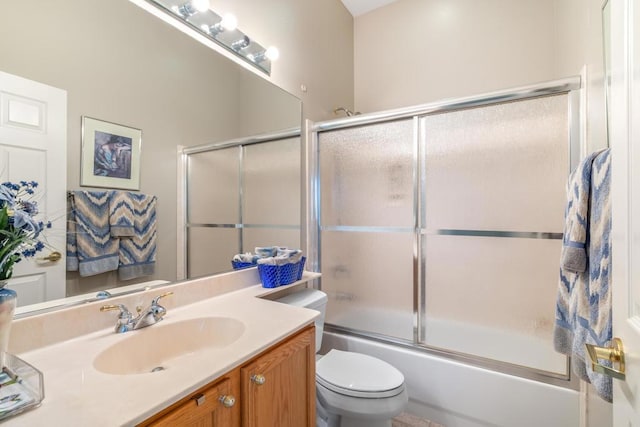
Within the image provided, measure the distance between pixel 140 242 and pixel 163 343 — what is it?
0.39m

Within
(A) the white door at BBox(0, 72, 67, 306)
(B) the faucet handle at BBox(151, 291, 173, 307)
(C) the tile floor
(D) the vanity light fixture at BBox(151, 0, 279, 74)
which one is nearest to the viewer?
(A) the white door at BBox(0, 72, 67, 306)

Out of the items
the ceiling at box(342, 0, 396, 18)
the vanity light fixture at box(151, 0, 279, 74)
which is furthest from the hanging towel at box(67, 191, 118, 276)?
the ceiling at box(342, 0, 396, 18)

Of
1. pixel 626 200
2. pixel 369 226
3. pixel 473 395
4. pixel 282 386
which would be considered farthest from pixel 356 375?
pixel 626 200

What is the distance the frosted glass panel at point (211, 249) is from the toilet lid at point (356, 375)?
28.8 inches

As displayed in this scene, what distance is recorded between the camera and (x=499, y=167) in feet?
5.41

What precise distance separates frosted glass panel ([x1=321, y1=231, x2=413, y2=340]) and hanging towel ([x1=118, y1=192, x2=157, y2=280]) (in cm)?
123

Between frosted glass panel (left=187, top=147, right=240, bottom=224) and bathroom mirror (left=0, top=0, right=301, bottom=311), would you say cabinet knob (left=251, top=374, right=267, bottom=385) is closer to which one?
bathroom mirror (left=0, top=0, right=301, bottom=311)

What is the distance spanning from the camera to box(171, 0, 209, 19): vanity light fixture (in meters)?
1.19

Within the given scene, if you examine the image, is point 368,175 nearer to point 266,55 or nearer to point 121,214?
point 266,55

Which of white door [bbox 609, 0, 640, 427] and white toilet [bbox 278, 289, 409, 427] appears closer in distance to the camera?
white door [bbox 609, 0, 640, 427]

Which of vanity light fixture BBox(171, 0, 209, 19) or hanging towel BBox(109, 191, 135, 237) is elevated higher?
vanity light fixture BBox(171, 0, 209, 19)

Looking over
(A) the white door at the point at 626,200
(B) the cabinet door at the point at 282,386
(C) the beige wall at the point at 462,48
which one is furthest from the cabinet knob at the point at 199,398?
(C) the beige wall at the point at 462,48

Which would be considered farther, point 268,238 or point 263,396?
point 268,238

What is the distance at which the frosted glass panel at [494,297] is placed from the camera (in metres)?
1.57
